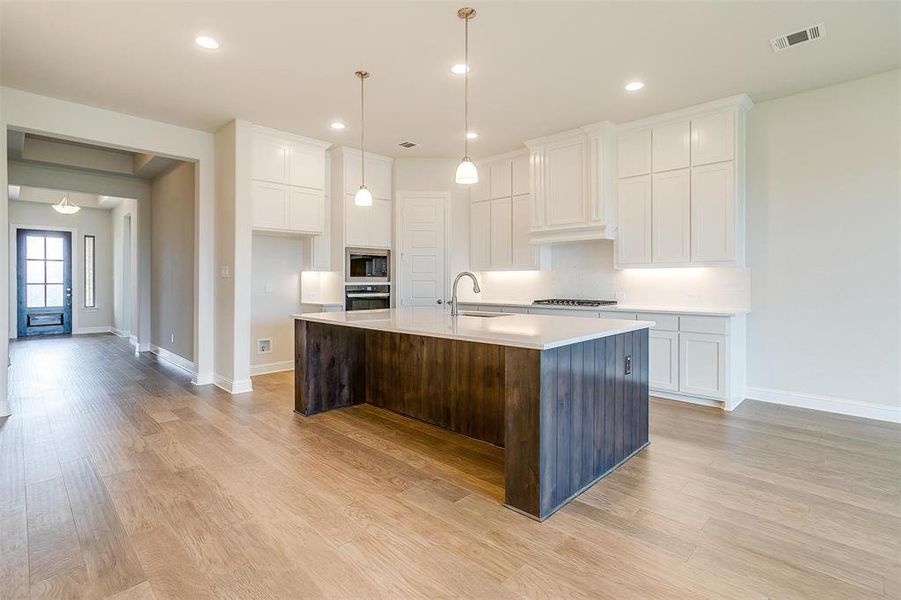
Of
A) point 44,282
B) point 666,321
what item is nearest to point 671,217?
point 666,321

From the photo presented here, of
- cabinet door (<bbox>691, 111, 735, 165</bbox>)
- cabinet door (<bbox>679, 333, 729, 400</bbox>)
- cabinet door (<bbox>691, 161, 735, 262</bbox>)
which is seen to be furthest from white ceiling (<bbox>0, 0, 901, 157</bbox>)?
cabinet door (<bbox>679, 333, 729, 400</bbox>)

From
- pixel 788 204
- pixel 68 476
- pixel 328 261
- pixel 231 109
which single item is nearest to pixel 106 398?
pixel 68 476

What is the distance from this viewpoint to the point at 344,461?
2832mm

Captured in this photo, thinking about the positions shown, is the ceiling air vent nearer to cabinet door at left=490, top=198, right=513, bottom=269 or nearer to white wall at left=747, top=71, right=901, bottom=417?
white wall at left=747, top=71, right=901, bottom=417

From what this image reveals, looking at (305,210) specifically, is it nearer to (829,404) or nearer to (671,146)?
(671,146)

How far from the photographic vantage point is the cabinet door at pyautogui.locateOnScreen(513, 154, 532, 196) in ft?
18.4

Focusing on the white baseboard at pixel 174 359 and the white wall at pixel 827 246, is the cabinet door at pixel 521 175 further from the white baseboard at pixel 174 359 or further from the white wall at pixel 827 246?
the white baseboard at pixel 174 359

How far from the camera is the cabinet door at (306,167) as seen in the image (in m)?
5.12

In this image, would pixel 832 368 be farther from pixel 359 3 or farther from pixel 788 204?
pixel 359 3

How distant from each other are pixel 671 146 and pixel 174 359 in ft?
21.7

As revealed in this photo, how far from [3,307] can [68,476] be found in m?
2.06

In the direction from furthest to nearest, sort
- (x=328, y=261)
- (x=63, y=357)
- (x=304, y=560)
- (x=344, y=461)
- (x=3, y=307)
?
1. (x=63, y=357)
2. (x=328, y=261)
3. (x=3, y=307)
4. (x=344, y=461)
5. (x=304, y=560)

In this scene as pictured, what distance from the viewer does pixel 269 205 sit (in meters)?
4.90

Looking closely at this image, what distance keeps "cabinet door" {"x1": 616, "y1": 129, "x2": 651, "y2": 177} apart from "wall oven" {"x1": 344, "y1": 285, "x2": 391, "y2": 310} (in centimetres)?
323
